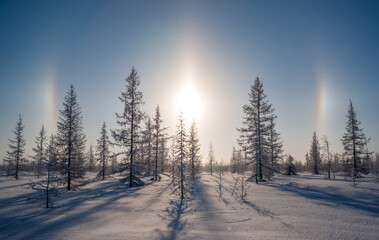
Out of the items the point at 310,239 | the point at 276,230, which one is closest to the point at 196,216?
the point at 276,230

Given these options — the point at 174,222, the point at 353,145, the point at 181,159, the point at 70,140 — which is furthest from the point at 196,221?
the point at 353,145

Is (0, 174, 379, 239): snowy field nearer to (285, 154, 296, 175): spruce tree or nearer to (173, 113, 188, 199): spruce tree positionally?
(173, 113, 188, 199): spruce tree

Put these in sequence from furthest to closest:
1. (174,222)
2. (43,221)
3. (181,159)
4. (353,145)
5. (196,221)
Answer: (353,145), (181,159), (43,221), (196,221), (174,222)

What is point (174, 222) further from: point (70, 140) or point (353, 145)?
point (353, 145)

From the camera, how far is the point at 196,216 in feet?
→ 28.7

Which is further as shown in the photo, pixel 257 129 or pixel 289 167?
pixel 289 167

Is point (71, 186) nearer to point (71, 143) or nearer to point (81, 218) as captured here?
point (71, 143)

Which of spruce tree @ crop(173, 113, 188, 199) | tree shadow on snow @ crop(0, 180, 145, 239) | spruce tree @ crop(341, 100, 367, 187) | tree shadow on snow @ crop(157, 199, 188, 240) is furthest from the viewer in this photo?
spruce tree @ crop(341, 100, 367, 187)

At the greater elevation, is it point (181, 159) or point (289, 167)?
point (181, 159)

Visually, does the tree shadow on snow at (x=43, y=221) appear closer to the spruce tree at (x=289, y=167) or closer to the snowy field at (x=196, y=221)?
the snowy field at (x=196, y=221)

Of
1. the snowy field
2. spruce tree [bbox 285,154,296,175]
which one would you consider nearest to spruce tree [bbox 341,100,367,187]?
spruce tree [bbox 285,154,296,175]

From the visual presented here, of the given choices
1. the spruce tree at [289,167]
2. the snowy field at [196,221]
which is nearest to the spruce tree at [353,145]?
the spruce tree at [289,167]

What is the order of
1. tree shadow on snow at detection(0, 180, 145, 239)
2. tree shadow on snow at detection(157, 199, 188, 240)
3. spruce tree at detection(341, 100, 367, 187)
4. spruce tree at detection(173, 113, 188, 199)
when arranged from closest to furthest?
1. tree shadow on snow at detection(157, 199, 188, 240)
2. tree shadow on snow at detection(0, 180, 145, 239)
3. spruce tree at detection(173, 113, 188, 199)
4. spruce tree at detection(341, 100, 367, 187)

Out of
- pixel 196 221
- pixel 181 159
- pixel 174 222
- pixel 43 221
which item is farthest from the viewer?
pixel 181 159
